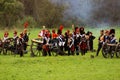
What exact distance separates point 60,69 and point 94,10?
11956mm

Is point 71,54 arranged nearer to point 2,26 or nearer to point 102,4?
point 102,4

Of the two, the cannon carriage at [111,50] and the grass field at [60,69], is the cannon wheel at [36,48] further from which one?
the cannon carriage at [111,50]

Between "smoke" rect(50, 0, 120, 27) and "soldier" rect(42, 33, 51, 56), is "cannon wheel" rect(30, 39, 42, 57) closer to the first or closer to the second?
"soldier" rect(42, 33, 51, 56)

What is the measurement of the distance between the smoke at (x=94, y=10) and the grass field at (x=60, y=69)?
22.2 ft

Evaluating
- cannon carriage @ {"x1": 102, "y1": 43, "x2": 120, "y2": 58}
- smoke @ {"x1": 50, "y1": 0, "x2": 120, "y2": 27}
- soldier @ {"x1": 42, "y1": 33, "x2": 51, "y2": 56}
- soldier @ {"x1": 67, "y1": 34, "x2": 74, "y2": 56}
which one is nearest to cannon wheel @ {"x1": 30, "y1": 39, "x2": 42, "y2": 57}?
soldier @ {"x1": 42, "y1": 33, "x2": 51, "y2": 56}

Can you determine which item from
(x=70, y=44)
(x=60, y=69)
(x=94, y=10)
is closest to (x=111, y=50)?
(x=70, y=44)

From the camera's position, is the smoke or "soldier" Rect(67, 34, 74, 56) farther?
the smoke

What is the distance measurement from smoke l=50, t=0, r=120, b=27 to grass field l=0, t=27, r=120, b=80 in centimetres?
676

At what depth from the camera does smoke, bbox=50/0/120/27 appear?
30062 millimetres

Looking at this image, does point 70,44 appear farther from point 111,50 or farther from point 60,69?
point 60,69

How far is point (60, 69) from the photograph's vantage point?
19469 millimetres

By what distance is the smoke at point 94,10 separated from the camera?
30062 millimetres

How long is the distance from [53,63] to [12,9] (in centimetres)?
3753

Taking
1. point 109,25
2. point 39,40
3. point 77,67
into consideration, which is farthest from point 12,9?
point 77,67
